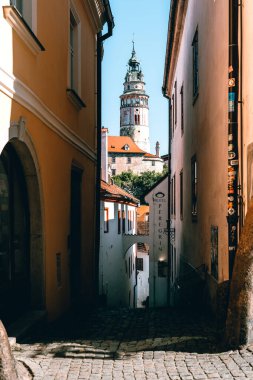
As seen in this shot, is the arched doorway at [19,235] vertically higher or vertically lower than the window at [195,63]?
lower

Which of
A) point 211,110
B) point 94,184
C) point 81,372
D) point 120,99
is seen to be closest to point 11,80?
point 81,372

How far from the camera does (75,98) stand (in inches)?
399

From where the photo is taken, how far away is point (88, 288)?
12.7m

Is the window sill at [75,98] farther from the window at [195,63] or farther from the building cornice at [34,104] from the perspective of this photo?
the window at [195,63]

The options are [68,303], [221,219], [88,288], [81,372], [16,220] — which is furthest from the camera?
[88,288]

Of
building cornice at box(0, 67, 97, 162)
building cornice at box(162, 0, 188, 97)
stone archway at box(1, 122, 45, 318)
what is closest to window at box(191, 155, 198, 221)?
building cornice at box(0, 67, 97, 162)

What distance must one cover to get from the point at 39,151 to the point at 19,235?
120cm

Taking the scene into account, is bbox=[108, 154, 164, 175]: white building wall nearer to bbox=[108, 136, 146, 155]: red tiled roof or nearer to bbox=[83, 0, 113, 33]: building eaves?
bbox=[108, 136, 146, 155]: red tiled roof

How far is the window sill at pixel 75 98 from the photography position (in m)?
9.66

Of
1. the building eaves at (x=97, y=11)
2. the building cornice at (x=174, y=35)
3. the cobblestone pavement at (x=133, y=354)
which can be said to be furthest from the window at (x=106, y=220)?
the cobblestone pavement at (x=133, y=354)

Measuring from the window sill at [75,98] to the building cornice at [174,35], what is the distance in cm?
459

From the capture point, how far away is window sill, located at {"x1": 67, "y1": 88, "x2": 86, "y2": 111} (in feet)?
31.7

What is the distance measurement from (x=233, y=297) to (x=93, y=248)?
26.1ft

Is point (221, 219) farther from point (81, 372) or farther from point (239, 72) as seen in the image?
point (81, 372)
